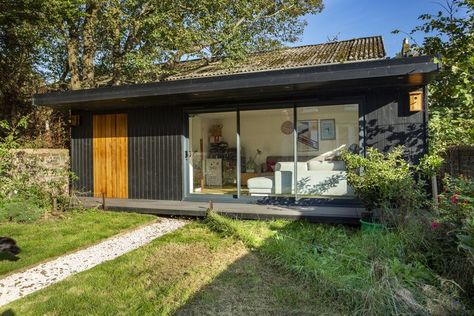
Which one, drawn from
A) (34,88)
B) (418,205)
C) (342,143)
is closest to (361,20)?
(342,143)

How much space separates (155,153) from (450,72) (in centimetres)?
587

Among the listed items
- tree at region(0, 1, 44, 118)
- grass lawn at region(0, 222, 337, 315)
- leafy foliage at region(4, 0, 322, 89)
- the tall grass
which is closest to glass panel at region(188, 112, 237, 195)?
the tall grass

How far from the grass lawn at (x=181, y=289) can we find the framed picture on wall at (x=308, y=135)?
118 inches

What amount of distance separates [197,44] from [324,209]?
7359 millimetres

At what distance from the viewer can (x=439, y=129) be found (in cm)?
571

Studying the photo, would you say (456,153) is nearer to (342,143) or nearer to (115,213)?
(342,143)

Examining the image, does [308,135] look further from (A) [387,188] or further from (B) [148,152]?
(B) [148,152]

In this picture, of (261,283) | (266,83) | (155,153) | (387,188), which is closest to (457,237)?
(261,283)

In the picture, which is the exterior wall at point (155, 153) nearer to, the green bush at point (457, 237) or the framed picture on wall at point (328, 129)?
the framed picture on wall at point (328, 129)

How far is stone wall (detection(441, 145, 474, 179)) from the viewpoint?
481 cm

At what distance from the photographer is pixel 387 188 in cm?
464

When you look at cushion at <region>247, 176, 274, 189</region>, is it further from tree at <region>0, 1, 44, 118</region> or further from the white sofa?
tree at <region>0, 1, 44, 118</region>

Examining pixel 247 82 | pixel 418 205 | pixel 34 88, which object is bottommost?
pixel 418 205

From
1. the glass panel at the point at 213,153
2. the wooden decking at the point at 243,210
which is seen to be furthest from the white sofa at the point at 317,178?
the glass panel at the point at 213,153
